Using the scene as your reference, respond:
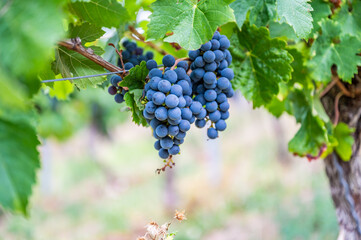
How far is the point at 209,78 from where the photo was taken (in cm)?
79

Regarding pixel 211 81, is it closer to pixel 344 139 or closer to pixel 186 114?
pixel 186 114

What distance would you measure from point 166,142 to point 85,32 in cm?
36

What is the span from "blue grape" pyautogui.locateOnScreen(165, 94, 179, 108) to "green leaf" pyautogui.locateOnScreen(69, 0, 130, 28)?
9.8 inches

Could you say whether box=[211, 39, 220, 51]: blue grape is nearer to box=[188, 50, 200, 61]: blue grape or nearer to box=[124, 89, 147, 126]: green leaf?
box=[188, 50, 200, 61]: blue grape

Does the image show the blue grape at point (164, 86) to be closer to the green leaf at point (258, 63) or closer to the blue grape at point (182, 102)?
the blue grape at point (182, 102)

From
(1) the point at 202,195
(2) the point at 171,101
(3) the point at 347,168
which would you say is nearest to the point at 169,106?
(2) the point at 171,101

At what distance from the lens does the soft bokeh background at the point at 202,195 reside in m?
4.84

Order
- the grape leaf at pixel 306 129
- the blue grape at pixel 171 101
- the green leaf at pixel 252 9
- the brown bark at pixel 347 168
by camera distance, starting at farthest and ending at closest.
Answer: the brown bark at pixel 347 168, the grape leaf at pixel 306 129, the green leaf at pixel 252 9, the blue grape at pixel 171 101

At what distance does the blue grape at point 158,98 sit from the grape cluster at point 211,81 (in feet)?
0.34

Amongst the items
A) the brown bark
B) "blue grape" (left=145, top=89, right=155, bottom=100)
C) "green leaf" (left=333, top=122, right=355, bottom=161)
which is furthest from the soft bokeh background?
"blue grape" (left=145, top=89, right=155, bottom=100)

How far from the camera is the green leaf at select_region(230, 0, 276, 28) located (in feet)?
3.01

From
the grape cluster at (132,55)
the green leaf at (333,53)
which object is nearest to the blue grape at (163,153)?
the grape cluster at (132,55)

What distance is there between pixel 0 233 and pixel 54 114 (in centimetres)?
277

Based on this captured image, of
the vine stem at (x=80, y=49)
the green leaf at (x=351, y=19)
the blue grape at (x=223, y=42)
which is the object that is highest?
the green leaf at (x=351, y=19)
